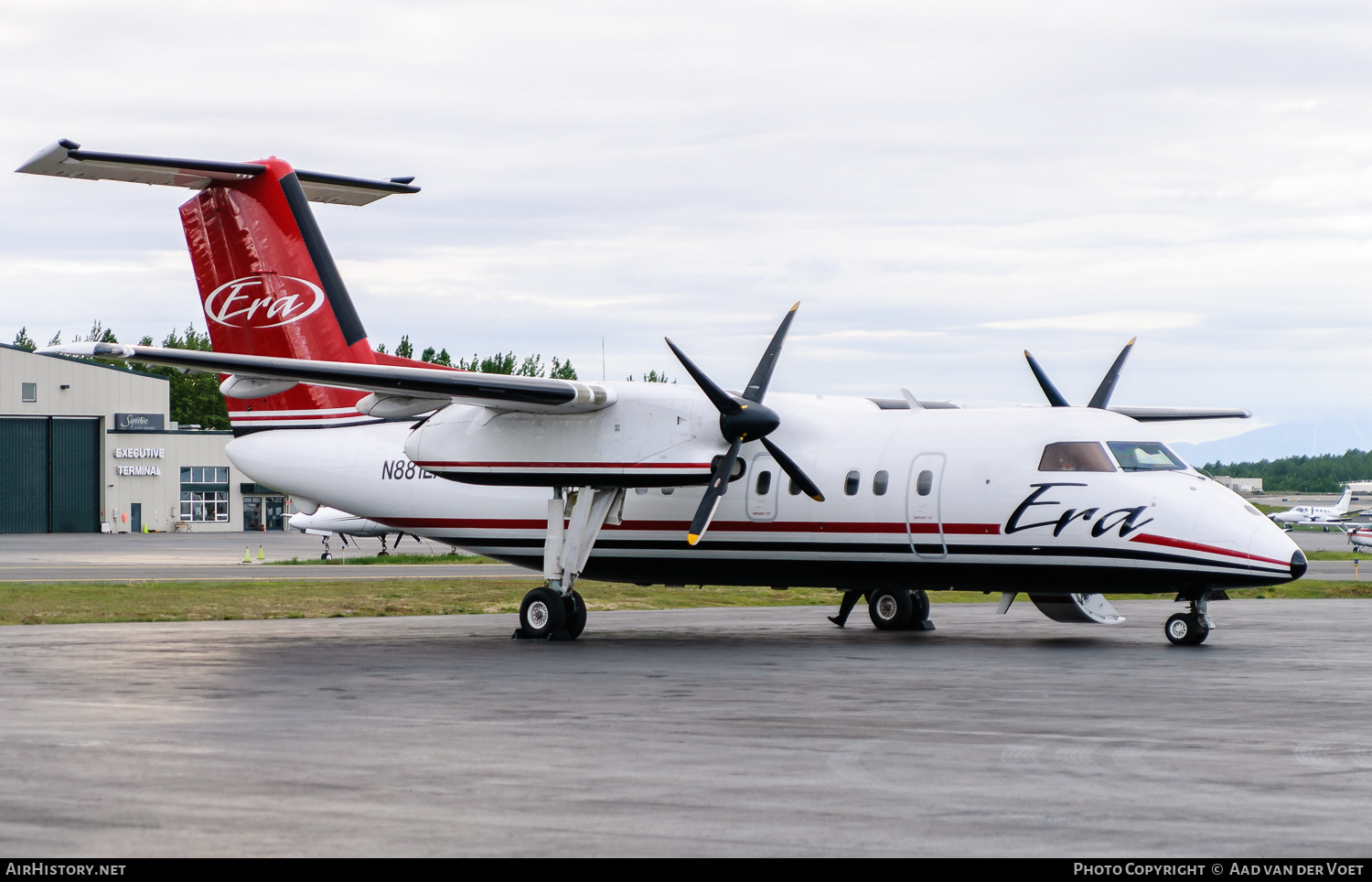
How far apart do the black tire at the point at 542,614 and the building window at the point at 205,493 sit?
255 ft

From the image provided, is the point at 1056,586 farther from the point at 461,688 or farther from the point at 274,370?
the point at 274,370

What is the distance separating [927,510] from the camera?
20.4 metres

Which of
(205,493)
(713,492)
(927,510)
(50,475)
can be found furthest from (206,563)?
(205,493)

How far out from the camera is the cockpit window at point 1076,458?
19.8 m

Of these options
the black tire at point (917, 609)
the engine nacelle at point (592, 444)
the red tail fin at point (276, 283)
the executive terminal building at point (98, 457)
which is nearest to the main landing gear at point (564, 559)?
the engine nacelle at point (592, 444)

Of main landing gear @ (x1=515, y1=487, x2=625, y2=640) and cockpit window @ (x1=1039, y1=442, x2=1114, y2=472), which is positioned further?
main landing gear @ (x1=515, y1=487, x2=625, y2=640)

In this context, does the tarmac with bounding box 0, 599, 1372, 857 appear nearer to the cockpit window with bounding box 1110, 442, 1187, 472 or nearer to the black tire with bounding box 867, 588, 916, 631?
the cockpit window with bounding box 1110, 442, 1187, 472

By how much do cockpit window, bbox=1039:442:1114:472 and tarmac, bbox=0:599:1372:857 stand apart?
2.58m

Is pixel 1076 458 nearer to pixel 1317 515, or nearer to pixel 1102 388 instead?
pixel 1102 388

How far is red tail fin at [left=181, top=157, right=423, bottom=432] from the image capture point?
24438 millimetres

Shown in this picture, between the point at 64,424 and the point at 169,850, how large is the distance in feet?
301

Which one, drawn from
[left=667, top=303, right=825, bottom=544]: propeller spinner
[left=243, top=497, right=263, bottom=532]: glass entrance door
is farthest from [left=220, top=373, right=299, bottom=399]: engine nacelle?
[left=243, top=497, right=263, bottom=532]: glass entrance door

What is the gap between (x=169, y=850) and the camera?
7.33 m

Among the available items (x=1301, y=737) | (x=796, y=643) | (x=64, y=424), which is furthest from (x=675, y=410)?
(x=64, y=424)
